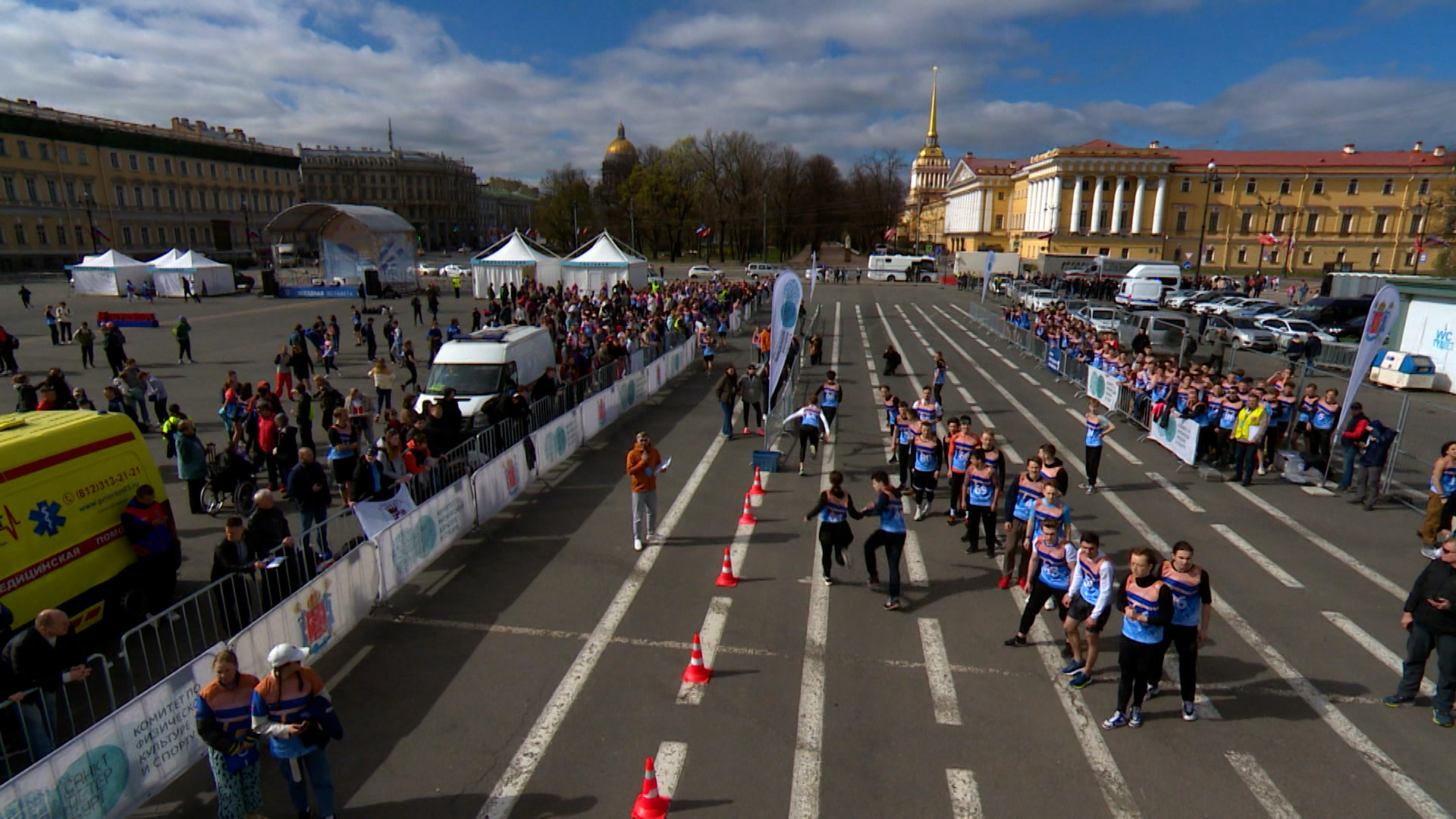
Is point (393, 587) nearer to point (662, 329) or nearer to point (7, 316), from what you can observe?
point (662, 329)

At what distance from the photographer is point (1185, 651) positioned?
20.5ft

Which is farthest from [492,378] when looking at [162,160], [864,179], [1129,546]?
[864,179]

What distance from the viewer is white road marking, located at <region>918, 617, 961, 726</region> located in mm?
6523

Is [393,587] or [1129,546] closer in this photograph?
[393,587]

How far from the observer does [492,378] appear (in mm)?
14727

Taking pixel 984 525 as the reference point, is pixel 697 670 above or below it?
below

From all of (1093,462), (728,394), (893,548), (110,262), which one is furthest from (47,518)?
(110,262)

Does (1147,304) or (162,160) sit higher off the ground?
(162,160)

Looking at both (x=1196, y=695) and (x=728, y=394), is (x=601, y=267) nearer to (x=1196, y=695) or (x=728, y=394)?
(x=728, y=394)

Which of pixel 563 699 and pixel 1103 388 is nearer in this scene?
pixel 563 699

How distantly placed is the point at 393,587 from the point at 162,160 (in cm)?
9668

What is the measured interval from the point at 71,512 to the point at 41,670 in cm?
223

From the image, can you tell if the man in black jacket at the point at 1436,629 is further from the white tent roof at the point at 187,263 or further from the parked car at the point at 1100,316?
the white tent roof at the point at 187,263

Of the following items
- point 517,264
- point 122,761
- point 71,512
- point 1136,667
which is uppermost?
point 517,264
